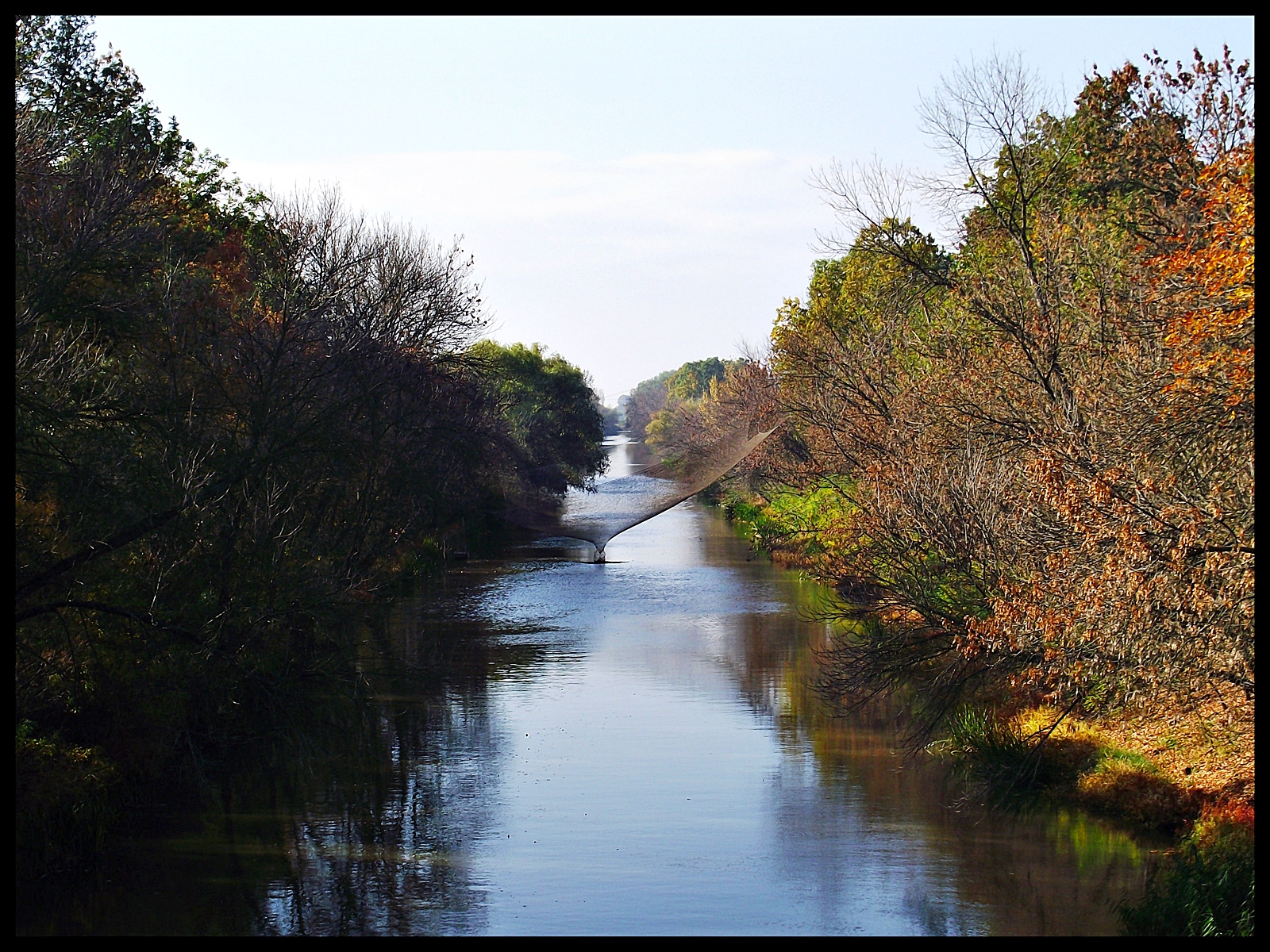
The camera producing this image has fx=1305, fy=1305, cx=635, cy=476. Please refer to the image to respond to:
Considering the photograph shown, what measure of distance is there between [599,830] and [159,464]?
6441 millimetres

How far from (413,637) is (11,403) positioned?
16665 millimetres

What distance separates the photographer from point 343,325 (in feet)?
79.0

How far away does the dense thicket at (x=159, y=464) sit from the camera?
13.3 metres

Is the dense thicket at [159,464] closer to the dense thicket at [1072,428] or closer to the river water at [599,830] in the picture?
the river water at [599,830]

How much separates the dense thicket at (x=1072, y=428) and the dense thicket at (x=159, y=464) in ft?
26.4

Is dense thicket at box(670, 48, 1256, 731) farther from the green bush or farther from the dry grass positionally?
the green bush

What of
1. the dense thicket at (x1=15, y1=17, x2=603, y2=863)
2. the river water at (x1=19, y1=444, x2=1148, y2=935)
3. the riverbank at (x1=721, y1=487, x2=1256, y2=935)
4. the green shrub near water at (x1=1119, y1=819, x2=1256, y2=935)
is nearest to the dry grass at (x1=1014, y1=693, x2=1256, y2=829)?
the riverbank at (x1=721, y1=487, x2=1256, y2=935)

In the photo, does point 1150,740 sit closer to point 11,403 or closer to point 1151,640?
point 1151,640

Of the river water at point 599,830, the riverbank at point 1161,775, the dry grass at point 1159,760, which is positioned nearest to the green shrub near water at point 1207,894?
the riverbank at point 1161,775

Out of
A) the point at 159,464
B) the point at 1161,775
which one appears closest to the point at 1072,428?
the point at 1161,775

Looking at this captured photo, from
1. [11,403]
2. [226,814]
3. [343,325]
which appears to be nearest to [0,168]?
[11,403]

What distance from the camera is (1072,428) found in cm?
1352

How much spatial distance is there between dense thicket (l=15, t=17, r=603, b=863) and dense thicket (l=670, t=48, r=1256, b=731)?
8.04m
